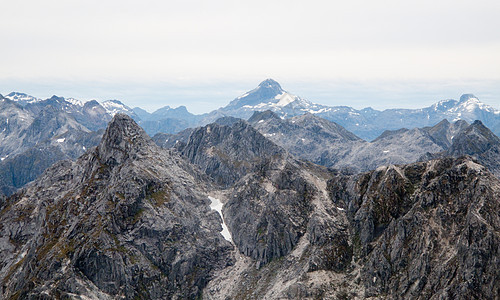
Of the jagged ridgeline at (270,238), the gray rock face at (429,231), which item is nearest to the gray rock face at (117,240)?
the jagged ridgeline at (270,238)

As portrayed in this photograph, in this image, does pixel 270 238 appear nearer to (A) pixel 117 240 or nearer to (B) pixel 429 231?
(A) pixel 117 240

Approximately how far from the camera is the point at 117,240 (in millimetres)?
A: 158625

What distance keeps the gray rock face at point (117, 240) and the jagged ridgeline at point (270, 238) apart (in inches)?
18.8

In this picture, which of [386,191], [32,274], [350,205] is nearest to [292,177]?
[350,205]

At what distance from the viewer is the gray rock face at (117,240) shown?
5733 inches

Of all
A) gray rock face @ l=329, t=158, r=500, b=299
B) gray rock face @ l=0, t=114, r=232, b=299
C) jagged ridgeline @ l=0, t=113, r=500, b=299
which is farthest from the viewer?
gray rock face @ l=0, t=114, r=232, b=299

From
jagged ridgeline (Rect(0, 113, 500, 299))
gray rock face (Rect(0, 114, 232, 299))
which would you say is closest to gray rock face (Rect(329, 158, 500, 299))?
jagged ridgeline (Rect(0, 113, 500, 299))

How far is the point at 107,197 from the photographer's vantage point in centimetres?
17075

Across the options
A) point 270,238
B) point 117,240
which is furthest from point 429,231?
point 117,240

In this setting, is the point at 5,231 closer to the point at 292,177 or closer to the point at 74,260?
the point at 74,260

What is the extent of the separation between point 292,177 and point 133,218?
74.2 meters

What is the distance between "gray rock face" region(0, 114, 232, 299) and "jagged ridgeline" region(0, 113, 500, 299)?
1.57 feet

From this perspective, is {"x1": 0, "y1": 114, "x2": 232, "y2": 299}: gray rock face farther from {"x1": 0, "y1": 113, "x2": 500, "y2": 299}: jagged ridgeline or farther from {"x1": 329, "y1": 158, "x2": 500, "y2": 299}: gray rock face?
{"x1": 329, "y1": 158, "x2": 500, "y2": 299}: gray rock face

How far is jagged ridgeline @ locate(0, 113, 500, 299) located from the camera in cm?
11188
